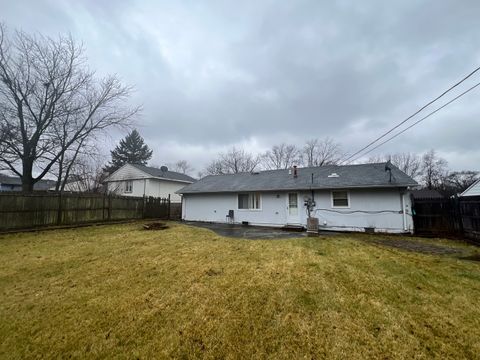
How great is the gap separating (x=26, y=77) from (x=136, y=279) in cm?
1614

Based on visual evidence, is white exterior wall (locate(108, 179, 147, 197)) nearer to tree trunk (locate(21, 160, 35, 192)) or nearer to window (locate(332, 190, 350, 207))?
tree trunk (locate(21, 160, 35, 192))

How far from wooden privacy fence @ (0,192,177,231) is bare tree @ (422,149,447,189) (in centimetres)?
4448

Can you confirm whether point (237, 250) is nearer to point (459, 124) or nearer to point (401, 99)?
point (401, 99)

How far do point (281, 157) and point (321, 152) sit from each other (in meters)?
6.18

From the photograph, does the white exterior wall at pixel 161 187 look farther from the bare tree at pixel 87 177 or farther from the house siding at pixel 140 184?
the bare tree at pixel 87 177

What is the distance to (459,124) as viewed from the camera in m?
20.4

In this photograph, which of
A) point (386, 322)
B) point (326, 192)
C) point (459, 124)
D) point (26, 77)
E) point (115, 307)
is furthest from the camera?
point (459, 124)

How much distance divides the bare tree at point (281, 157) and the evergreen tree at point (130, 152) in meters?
22.5

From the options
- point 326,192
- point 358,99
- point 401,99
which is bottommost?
point 326,192

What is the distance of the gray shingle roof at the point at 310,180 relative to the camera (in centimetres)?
1149

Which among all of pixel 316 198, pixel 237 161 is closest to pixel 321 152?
pixel 237 161

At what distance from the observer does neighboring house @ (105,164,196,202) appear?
23.2 metres

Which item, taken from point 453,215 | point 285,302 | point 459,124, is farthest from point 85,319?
point 459,124

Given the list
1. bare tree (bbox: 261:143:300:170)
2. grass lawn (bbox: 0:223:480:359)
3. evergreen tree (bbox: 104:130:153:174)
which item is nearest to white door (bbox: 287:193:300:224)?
grass lawn (bbox: 0:223:480:359)
